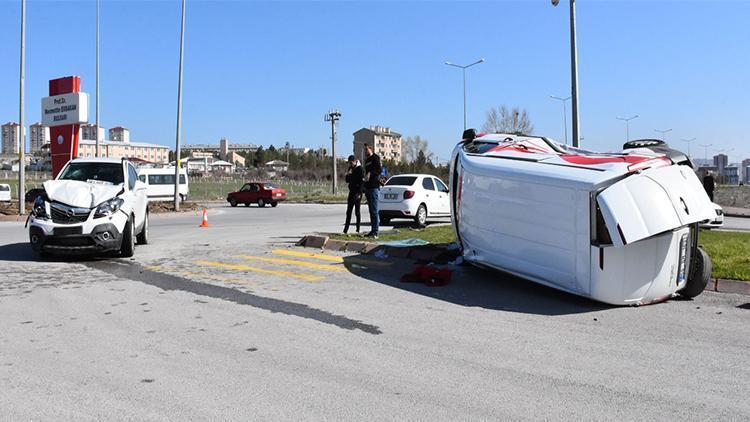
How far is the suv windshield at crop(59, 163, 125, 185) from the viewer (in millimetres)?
11141

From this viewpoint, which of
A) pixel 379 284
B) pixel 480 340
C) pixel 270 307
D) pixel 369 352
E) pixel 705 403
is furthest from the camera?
pixel 379 284

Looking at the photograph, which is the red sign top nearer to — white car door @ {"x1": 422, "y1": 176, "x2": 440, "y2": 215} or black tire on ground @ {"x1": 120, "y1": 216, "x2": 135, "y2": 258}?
white car door @ {"x1": 422, "y1": 176, "x2": 440, "y2": 215}

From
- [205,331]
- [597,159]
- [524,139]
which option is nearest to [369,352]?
[205,331]

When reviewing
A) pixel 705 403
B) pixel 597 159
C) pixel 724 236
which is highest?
pixel 597 159

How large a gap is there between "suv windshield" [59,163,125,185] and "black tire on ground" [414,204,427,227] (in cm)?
849

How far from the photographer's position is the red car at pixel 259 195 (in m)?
40.3

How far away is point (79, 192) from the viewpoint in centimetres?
1022

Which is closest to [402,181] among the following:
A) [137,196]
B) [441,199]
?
[441,199]

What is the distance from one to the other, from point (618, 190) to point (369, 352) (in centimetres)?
307

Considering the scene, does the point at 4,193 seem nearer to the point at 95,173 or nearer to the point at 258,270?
the point at 95,173

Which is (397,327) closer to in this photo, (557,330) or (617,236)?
(557,330)

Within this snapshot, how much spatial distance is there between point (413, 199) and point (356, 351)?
40.2 feet

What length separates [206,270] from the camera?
9484mm

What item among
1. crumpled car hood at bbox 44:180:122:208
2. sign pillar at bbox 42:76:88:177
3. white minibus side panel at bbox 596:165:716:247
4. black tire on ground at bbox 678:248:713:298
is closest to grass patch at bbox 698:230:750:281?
black tire on ground at bbox 678:248:713:298
